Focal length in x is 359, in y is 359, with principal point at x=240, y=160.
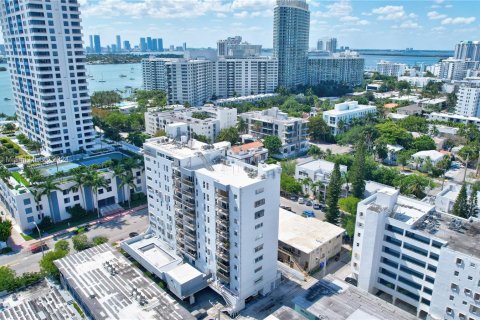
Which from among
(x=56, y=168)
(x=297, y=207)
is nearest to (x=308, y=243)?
(x=297, y=207)

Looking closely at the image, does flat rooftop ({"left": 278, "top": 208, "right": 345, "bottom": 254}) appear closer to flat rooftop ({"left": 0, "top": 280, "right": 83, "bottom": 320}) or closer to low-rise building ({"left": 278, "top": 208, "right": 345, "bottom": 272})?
low-rise building ({"left": 278, "top": 208, "right": 345, "bottom": 272})

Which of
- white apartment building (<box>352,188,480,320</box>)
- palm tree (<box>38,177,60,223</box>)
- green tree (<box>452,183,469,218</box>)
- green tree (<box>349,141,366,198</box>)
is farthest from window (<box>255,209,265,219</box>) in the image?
palm tree (<box>38,177,60,223</box>)

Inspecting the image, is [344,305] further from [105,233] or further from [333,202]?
[105,233]

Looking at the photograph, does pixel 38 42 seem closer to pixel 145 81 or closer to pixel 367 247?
pixel 367 247

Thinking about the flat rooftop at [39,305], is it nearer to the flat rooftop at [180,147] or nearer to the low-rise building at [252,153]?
the flat rooftop at [180,147]

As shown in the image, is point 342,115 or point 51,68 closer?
point 51,68

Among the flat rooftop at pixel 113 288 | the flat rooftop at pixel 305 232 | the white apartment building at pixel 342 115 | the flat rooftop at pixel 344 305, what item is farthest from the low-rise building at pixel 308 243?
the white apartment building at pixel 342 115
